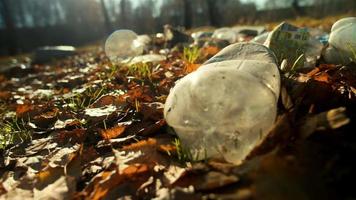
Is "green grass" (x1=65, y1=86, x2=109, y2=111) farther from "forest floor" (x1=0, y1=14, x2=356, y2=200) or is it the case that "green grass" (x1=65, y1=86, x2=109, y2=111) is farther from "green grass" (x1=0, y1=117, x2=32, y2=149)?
"green grass" (x1=0, y1=117, x2=32, y2=149)

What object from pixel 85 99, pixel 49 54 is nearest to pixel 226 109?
pixel 85 99

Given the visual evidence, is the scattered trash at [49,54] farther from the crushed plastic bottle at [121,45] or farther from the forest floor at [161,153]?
the forest floor at [161,153]

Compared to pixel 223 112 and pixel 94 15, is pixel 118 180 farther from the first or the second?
pixel 94 15

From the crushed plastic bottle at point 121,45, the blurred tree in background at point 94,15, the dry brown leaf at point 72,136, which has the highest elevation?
the dry brown leaf at point 72,136

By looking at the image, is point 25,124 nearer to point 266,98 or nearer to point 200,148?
point 200,148

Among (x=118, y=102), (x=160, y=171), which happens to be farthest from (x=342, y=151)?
(x=118, y=102)

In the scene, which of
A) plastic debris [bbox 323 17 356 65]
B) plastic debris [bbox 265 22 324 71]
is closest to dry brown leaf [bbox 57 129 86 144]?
plastic debris [bbox 265 22 324 71]

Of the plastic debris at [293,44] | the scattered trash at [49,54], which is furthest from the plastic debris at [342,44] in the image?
the scattered trash at [49,54]
